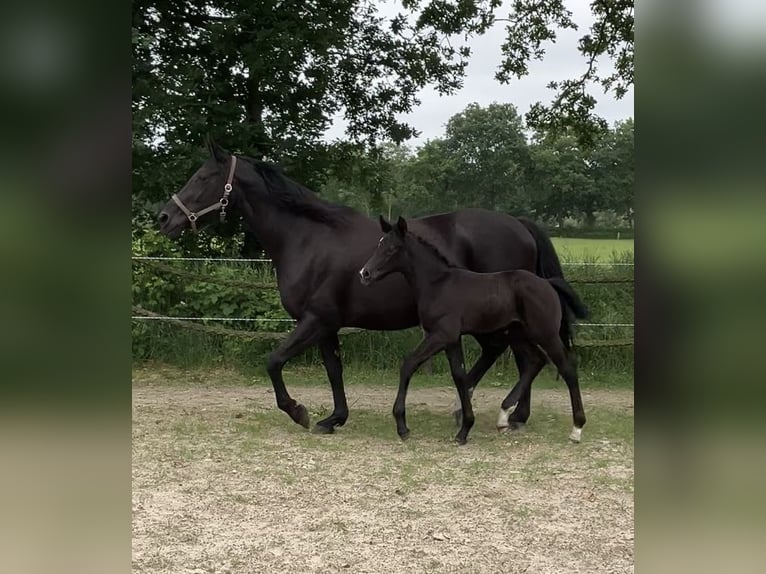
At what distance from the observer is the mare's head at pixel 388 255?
5.02m

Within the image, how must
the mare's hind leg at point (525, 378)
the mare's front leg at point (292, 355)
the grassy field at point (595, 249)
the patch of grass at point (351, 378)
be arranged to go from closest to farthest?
the mare's front leg at point (292, 355) → the mare's hind leg at point (525, 378) → the patch of grass at point (351, 378) → the grassy field at point (595, 249)

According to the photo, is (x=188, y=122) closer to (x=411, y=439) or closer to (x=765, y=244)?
(x=411, y=439)

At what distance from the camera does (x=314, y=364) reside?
8.55m

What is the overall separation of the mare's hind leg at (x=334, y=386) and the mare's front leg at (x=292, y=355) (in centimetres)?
17

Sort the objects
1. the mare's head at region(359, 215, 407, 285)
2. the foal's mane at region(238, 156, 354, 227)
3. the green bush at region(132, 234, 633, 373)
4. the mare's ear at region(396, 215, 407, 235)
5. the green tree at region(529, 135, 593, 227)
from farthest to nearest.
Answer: the green tree at region(529, 135, 593, 227) < the green bush at region(132, 234, 633, 373) < the foal's mane at region(238, 156, 354, 227) < the mare's ear at region(396, 215, 407, 235) < the mare's head at region(359, 215, 407, 285)

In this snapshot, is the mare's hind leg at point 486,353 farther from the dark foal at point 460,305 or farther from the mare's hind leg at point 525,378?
the dark foal at point 460,305

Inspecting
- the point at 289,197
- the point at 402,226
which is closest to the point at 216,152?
the point at 289,197

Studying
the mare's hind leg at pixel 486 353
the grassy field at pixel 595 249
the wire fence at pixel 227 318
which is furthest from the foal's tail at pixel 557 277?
the grassy field at pixel 595 249

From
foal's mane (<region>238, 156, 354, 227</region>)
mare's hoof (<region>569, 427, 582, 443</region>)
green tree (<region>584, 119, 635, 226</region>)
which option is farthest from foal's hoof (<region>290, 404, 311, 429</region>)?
green tree (<region>584, 119, 635, 226</region>)

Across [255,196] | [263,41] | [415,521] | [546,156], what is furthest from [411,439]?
[546,156]

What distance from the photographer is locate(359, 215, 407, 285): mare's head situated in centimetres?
502

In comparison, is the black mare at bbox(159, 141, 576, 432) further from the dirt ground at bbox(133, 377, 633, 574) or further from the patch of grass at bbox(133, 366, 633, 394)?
the patch of grass at bbox(133, 366, 633, 394)

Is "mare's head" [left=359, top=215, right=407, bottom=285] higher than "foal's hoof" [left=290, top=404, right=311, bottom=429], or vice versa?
"mare's head" [left=359, top=215, right=407, bottom=285]

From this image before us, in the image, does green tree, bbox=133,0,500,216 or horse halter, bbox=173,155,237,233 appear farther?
green tree, bbox=133,0,500,216
